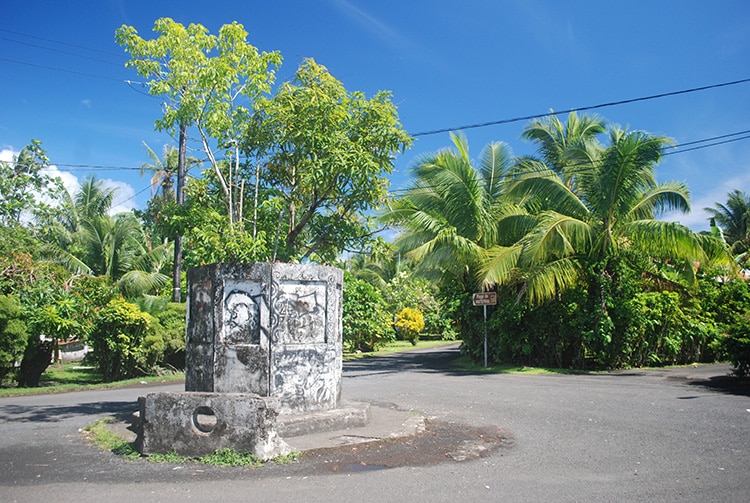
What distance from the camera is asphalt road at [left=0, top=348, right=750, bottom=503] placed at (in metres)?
5.18

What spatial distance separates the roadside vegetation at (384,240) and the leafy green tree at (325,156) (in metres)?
0.03

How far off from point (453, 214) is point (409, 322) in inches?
563

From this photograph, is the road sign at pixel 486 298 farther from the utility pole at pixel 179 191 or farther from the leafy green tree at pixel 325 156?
the utility pole at pixel 179 191

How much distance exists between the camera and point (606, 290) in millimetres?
15992

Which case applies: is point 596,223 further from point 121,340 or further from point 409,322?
point 409,322

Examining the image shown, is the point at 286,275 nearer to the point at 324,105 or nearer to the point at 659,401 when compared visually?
the point at 324,105

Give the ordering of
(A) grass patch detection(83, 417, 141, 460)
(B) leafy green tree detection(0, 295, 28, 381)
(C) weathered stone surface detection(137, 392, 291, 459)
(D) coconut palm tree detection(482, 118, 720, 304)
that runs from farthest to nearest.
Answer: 1. (D) coconut palm tree detection(482, 118, 720, 304)
2. (B) leafy green tree detection(0, 295, 28, 381)
3. (A) grass patch detection(83, 417, 141, 460)
4. (C) weathered stone surface detection(137, 392, 291, 459)

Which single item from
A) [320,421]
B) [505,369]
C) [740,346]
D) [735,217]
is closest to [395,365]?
[505,369]

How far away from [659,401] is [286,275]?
288 inches

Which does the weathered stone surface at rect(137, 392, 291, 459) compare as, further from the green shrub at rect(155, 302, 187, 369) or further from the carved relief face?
the green shrub at rect(155, 302, 187, 369)

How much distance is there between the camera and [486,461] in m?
6.32

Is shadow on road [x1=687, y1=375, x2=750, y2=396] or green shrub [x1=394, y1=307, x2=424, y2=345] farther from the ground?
green shrub [x1=394, y1=307, x2=424, y2=345]

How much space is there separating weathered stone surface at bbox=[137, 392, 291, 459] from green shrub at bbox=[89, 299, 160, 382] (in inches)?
370

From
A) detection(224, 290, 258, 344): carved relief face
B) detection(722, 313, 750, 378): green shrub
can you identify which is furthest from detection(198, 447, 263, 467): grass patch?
detection(722, 313, 750, 378): green shrub
